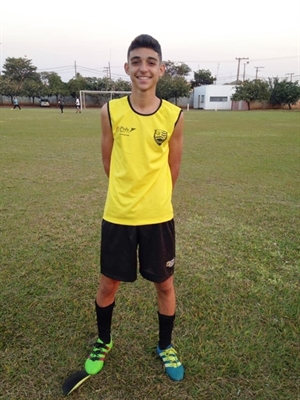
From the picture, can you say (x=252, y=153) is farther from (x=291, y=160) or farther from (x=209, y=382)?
(x=209, y=382)

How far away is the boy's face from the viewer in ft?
5.51

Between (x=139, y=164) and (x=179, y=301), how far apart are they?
1.39m

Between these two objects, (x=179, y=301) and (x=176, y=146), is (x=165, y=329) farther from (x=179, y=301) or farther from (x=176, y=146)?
(x=176, y=146)

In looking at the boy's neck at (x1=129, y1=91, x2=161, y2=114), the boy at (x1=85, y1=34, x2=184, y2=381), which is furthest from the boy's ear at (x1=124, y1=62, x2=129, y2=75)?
the boy's neck at (x1=129, y1=91, x2=161, y2=114)

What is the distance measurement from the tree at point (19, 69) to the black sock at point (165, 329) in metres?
58.5

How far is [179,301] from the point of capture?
8.57 ft

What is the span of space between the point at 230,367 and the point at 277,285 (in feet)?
3.62

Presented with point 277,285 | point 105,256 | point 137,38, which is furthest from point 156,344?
point 137,38

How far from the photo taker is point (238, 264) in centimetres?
319

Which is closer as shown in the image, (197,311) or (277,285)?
(197,311)

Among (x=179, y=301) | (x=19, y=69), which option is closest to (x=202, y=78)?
(x=19, y=69)

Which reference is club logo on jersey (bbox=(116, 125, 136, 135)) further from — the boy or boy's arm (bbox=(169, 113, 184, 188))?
boy's arm (bbox=(169, 113, 184, 188))

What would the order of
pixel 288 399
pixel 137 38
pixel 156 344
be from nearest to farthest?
pixel 137 38, pixel 288 399, pixel 156 344

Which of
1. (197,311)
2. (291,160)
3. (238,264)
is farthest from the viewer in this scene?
(291,160)
